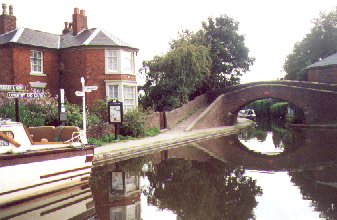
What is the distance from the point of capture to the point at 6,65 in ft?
81.8

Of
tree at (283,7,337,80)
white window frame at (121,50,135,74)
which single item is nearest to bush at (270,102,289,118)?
tree at (283,7,337,80)

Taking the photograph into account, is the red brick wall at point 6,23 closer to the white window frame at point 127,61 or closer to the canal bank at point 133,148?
the white window frame at point 127,61

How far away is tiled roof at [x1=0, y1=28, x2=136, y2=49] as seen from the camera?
2566 cm

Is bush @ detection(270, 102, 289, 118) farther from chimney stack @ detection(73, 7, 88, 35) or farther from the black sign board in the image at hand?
the black sign board

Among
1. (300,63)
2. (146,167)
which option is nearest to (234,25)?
(300,63)

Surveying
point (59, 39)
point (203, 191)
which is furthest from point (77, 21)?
point (203, 191)

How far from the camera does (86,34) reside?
1100 inches

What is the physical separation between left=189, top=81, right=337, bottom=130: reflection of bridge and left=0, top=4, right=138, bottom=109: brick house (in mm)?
8579

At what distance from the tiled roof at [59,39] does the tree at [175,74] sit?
285 inches

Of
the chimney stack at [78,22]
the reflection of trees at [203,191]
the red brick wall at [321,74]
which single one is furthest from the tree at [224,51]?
the reflection of trees at [203,191]

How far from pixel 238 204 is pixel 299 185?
273cm

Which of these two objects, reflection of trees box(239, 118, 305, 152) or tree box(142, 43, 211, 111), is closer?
reflection of trees box(239, 118, 305, 152)

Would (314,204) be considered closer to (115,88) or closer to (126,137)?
(126,137)

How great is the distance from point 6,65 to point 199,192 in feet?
64.8
